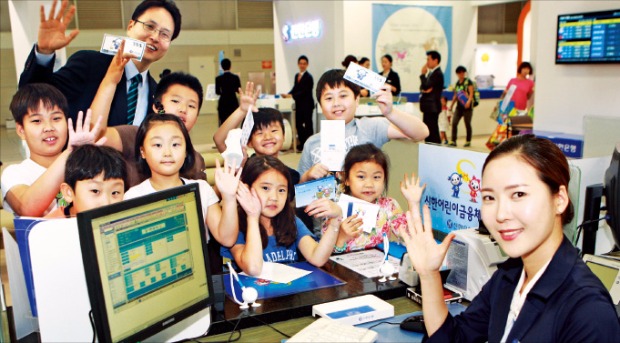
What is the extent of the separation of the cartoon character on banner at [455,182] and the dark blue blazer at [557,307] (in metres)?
0.88

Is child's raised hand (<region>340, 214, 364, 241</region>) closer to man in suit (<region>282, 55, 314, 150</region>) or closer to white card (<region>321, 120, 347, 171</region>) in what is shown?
white card (<region>321, 120, 347, 171</region>)

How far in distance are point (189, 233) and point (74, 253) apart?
1.07 ft

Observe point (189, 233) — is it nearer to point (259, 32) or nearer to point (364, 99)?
point (364, 99)

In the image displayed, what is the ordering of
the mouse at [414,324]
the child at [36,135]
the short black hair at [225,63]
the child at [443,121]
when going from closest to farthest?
1. the mouse at [414,324]
2. the child at [36,135]
3. the short black hair at [225,63]
4. the child at [443,121]

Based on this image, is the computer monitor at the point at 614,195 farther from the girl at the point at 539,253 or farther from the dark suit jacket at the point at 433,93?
the dark suit jacket at the point at 433,93

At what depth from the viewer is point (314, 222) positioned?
2.83 meters

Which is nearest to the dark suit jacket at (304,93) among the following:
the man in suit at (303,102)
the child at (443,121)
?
the man in suit at (303,102)

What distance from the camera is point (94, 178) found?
1.92 metres

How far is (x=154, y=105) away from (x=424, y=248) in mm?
1657

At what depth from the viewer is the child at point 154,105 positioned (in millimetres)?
2508

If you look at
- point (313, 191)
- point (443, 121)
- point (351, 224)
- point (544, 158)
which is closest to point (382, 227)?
point (351, 224)

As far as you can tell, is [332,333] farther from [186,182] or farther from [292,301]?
[186,182]

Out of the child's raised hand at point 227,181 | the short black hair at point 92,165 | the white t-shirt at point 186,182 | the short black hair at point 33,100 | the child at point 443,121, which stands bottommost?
the child at point 443,121

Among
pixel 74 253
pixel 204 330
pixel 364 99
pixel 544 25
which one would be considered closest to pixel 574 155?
pixel 544 25
